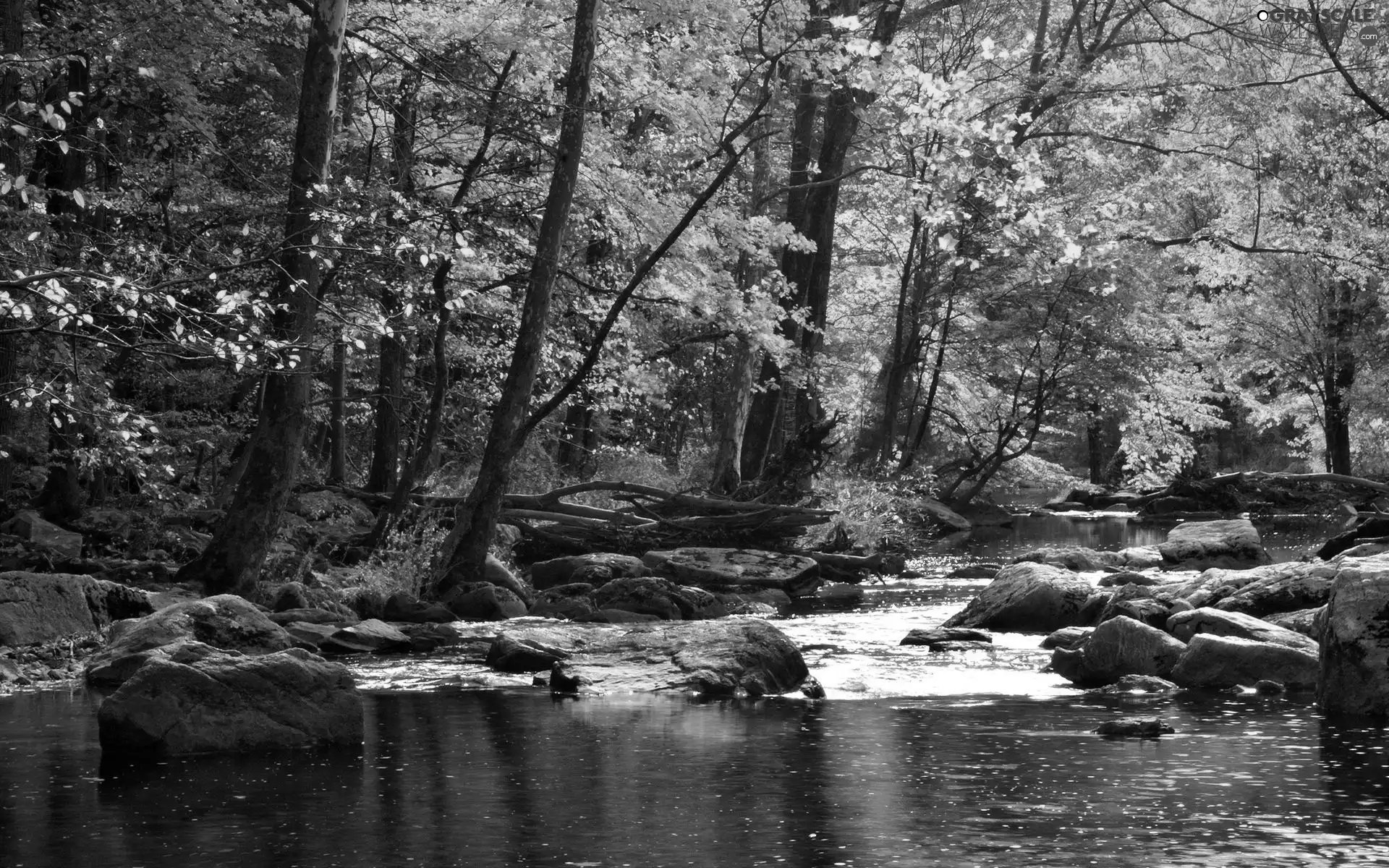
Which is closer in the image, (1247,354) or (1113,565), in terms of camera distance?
(1113,565)

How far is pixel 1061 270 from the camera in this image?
100 feet

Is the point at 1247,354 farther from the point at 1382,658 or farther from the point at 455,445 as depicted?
the point at 1382,658

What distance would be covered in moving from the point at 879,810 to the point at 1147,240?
2628cm

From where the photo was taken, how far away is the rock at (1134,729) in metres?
8.38

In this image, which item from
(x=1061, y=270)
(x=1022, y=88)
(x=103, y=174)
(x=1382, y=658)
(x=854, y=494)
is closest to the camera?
(x=1382, y=658)

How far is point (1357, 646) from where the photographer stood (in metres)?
9.20

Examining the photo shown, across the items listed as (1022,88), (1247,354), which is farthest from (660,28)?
(1247,354)

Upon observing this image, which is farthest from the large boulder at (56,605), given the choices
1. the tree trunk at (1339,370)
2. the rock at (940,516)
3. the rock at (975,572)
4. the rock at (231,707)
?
the tree trunk at (1339,370)

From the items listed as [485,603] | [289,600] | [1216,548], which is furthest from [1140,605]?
[1216,548]

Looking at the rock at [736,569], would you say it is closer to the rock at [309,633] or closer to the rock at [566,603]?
the rock at [566,603]

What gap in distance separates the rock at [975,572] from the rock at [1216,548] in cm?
245

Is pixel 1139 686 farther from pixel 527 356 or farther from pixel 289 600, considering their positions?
pixel 527 356

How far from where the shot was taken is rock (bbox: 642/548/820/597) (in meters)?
17.1

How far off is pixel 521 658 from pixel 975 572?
34.2 ft
